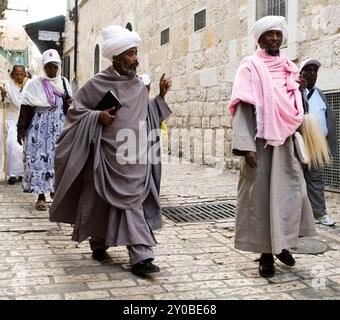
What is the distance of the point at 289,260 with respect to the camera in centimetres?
348

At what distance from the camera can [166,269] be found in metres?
3.42

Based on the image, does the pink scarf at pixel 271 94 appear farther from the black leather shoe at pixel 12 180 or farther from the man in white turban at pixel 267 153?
the black leather shoe at pixel 12 180

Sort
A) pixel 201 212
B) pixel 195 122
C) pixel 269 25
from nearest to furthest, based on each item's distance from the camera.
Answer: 1. pixel 269 25
2. pixel 201 212
3. pixel 195 122

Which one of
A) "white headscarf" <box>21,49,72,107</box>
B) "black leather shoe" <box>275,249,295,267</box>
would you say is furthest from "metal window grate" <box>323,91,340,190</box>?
"white headscarf" <box>21,49,72,107</box>

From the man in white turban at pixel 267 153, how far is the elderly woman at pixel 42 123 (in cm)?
278

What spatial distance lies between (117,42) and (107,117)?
0.53 m

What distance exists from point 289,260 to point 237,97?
1.18 m

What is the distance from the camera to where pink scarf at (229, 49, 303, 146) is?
3230mm

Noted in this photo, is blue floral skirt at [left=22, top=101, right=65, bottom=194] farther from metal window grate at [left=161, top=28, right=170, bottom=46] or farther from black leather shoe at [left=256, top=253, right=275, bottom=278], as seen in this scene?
metal window grate at [left=161, top=28, right=170, bottom=46]

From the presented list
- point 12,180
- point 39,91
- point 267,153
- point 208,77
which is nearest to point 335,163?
point 267,153

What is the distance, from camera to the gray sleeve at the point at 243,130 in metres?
3.19

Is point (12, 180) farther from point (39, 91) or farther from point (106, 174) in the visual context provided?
point (106, 174)
